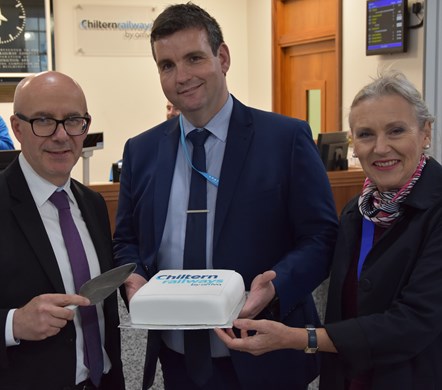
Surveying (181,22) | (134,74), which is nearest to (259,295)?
(181,22)

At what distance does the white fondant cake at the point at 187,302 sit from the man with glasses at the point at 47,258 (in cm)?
13

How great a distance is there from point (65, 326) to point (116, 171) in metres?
3.00

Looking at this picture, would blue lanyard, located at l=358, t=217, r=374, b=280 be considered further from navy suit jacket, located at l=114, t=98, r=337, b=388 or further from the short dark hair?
the short dark hair

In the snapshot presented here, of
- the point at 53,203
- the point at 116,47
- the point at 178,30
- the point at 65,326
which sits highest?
the point at 116,47

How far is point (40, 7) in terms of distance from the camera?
259 inches

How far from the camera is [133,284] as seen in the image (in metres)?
1.60

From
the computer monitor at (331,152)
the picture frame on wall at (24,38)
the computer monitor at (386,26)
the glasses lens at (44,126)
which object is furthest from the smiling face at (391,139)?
the picture frame on wall at (24,38)

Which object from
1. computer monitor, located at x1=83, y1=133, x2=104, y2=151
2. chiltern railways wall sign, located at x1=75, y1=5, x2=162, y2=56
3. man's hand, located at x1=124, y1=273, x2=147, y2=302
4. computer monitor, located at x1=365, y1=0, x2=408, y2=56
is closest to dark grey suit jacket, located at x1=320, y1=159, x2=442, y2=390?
man's hand, located at x1=124, y1=273, x2=147, y2=302

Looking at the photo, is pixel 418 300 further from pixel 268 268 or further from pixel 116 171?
pixel 116 171

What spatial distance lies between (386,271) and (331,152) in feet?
9.96

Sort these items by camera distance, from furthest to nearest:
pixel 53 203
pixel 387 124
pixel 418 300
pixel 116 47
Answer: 1. pixel 116 47
2. pixel 53 203
3. pixel 387 124
4. pixel 418 300

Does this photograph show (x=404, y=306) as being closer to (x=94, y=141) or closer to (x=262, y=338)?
(x=262, y=338)

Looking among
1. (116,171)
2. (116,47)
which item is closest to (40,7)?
(116,47)

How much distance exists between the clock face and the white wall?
406 mm
